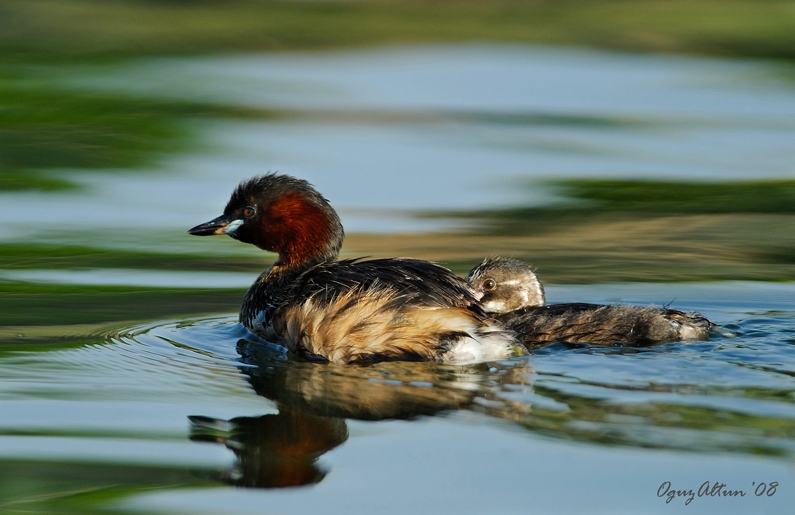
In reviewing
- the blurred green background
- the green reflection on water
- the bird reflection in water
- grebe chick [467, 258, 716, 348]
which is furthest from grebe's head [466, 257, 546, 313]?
the green reflection on water

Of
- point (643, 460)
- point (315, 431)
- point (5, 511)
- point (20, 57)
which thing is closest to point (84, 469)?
point (5, 511)

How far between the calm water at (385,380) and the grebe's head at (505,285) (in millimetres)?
546

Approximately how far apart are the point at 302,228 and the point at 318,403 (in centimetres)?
215

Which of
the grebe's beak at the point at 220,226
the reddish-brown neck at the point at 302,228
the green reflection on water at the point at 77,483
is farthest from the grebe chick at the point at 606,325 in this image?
the green reflection on water at the point at 77,483

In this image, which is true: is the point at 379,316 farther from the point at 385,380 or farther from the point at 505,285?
the point at 505,285

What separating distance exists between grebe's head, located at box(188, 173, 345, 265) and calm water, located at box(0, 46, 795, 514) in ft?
1.92

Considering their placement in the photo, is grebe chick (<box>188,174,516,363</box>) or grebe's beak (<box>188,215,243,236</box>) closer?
grebe chick (<box>188,174,516,363</box>)

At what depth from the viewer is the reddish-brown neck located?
7383 millimetres

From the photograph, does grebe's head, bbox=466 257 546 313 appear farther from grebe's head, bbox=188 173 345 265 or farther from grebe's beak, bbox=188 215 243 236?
grebe's beak, bbox=188 215 243 236

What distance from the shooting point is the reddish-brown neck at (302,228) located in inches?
291

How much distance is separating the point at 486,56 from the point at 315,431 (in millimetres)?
9778

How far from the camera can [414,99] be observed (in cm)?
1271

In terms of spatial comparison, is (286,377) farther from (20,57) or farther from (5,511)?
(20,57)

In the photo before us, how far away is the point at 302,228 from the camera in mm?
7402
